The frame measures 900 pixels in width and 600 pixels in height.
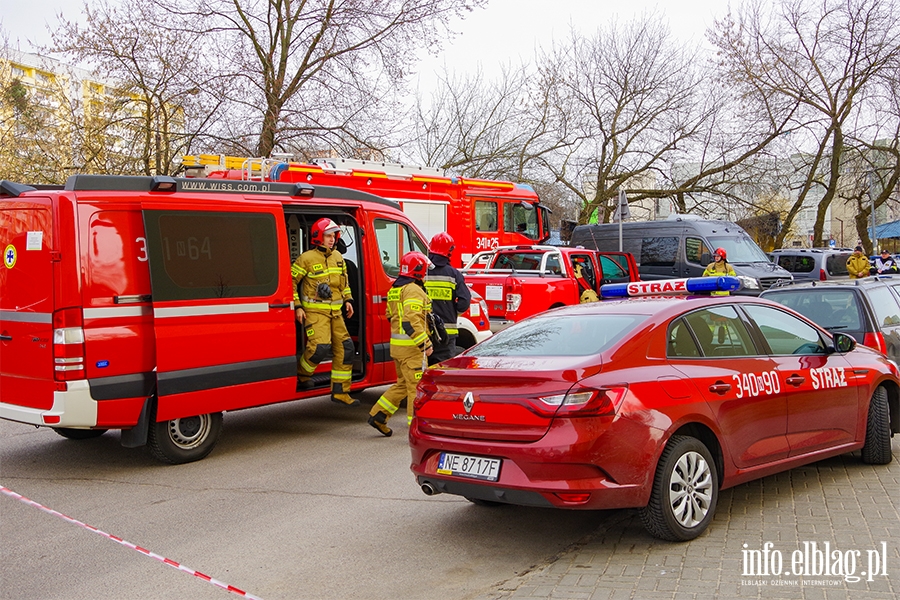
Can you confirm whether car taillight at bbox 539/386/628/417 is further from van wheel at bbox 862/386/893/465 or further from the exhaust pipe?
van wheel at bbox 862/386/893/465

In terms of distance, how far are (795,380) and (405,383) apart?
3.78 meters

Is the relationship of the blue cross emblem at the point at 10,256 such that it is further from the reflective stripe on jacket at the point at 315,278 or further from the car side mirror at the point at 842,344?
the car side mirror at the point at 842,344

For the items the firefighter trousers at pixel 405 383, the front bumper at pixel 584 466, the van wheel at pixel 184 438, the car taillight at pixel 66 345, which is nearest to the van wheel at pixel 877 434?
the front bumper at pixel 584 466

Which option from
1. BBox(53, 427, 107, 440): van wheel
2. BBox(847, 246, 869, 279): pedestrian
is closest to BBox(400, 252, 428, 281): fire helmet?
BBox(53, 427, 107, 440): van wheel

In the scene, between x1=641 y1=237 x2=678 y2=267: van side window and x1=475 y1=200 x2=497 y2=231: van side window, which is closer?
x1=475 y1=200 x2=497 y2=231: van side window

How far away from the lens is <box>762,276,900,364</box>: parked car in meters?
8.95

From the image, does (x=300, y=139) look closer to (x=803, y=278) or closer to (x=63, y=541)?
(x=803, y=278)

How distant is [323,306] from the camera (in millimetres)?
8430

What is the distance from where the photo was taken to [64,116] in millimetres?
20375

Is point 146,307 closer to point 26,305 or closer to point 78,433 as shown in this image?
point 26,305

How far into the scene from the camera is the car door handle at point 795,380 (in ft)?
19.0

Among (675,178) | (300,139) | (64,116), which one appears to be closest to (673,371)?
(300,139)
